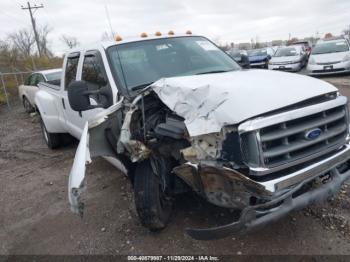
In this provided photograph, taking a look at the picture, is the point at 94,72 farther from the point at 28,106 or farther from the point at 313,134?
the point at 28,106

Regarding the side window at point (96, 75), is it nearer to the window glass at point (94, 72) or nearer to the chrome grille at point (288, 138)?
the window glass at point (94, 72)

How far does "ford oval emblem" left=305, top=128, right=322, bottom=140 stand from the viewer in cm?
254

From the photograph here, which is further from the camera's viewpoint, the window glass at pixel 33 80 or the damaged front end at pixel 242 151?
the window glass at pixel 33 80

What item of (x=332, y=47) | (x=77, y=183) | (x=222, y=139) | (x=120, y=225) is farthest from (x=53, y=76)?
(x=332, y=47)

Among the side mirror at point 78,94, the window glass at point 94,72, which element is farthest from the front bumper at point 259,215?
the window glass at point 94,72

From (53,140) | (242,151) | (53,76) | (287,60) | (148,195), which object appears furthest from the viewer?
(287,60)

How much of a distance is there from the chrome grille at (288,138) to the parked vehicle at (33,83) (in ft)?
30.0

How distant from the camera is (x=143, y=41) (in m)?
4.04

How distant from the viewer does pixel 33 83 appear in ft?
38.7

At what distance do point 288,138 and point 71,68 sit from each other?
3.62 m

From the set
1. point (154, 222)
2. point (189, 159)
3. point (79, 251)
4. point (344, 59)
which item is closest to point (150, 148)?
point (189, 159)

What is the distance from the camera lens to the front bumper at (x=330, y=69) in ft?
42.7

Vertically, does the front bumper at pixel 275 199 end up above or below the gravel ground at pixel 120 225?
above

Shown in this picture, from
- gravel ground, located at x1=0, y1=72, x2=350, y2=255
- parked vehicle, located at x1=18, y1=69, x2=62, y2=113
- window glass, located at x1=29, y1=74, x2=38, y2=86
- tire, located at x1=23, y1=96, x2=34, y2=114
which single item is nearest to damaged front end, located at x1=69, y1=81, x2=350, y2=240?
gravel ground, located at x1=0, y1=72, x2=350, y2=255
